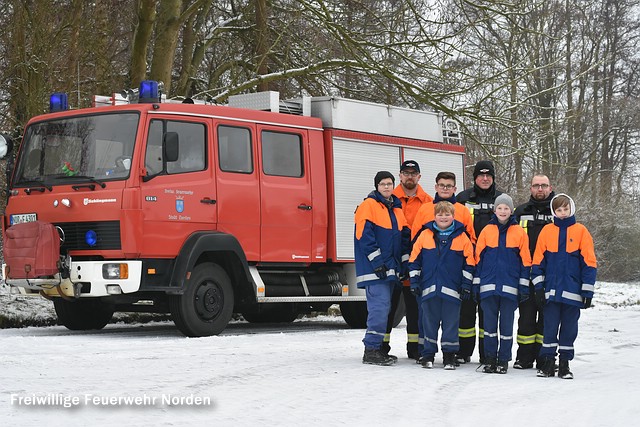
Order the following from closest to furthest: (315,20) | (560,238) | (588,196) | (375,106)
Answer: (560,238), (375,106), (315,20), (588,196)

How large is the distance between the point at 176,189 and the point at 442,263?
13.0 feet

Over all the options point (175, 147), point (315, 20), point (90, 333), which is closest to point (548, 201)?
point (175, 147)

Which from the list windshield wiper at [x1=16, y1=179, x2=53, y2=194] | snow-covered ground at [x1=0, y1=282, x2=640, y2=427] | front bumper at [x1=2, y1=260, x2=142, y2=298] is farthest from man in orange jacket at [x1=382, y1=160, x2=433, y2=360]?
windshield wiper at [x1=16, y1=179, x2=53, y2=194]

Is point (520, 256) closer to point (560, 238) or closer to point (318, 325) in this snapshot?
point (560, 238)

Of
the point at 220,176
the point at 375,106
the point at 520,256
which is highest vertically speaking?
the point at 375,106

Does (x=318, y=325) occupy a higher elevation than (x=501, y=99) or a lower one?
lower

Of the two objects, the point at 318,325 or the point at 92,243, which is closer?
the point at 92,243

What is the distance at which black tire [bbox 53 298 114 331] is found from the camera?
559 inches

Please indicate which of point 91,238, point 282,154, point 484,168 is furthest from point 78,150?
point 484,168

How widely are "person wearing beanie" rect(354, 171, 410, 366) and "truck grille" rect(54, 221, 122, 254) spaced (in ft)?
11.0

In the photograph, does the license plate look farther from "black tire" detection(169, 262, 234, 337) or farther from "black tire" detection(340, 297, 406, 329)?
"black tire" detection(340, 297, 406, 329)

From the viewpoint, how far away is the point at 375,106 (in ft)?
51.6

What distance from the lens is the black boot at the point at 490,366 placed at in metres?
9.96

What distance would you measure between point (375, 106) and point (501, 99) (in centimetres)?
530
